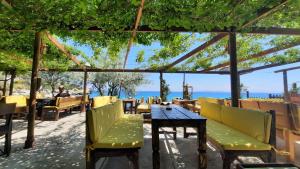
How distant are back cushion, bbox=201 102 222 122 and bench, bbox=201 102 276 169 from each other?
3.02ft

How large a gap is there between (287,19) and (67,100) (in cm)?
785

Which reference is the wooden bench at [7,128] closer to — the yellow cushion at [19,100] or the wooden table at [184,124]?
the wooden table at [184,124]

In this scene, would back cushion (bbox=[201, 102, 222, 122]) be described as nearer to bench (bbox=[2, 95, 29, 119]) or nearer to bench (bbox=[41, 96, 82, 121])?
bench (bbox=[41, 96, 82, 121])

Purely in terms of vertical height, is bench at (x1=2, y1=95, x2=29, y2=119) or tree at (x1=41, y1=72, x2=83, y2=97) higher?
tree at (x1=41, y1=72, x2=83, y2=97)

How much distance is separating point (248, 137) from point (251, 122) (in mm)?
225

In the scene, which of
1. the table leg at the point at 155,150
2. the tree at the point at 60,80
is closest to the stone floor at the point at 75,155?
the table leg at the point at 155,150

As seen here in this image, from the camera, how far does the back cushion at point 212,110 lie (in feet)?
15.2

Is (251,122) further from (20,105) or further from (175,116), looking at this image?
(20,105)

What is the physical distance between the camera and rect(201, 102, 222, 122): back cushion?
462 centimetres

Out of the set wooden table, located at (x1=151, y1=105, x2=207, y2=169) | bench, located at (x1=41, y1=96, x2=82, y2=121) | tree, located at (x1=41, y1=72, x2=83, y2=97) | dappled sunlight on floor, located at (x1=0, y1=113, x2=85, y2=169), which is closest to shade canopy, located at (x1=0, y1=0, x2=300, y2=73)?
wooden table, located at (x1=151, y1=105, x2=207, y2=169)

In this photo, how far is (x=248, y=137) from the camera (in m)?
3.08

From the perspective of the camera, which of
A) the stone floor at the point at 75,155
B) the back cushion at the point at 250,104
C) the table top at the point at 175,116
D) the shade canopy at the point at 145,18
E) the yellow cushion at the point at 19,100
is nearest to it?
the table top at the point at 175,116

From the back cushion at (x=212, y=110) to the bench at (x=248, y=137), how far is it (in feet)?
3.02

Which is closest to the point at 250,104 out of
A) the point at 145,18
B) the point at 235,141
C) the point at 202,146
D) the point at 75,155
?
the point at 235,141
